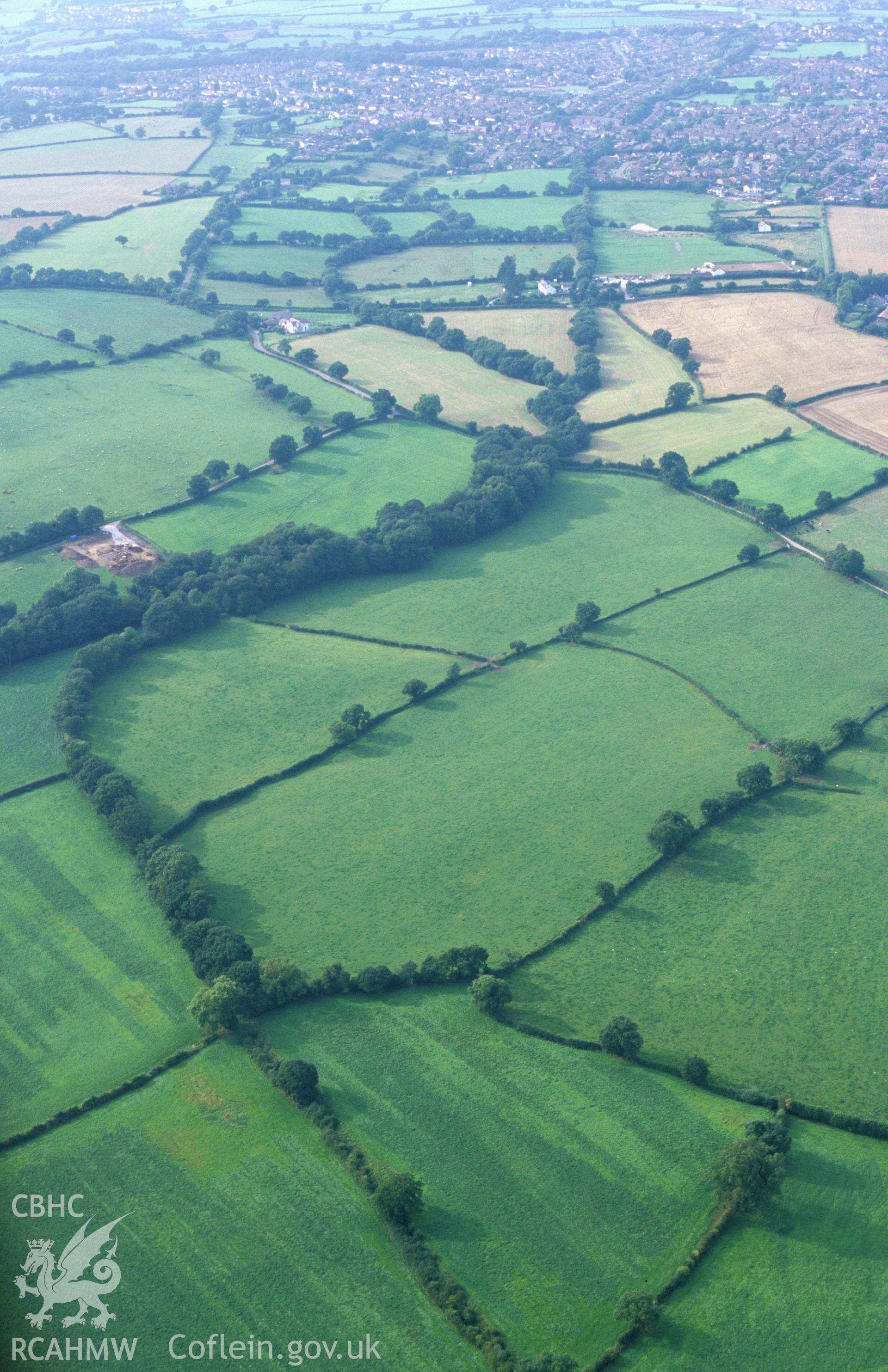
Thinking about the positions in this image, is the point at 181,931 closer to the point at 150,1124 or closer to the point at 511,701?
the point at 150,1124

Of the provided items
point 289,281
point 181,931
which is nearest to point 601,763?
point 181,931

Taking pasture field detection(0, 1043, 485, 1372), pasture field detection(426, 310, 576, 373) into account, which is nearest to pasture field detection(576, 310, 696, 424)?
pasture field detection(426, 310, 576, 373)

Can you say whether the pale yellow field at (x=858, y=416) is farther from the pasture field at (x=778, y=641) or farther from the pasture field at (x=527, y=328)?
the pasture field at (x=527, y=328)

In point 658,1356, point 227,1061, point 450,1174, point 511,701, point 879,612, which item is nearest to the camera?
point 658,1356

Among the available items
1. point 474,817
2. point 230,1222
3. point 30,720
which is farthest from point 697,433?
point 230,1222

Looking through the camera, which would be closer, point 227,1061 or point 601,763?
point 227,1061

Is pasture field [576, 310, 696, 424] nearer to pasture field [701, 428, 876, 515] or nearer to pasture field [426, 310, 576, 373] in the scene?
pasture field [426, 310, 576, 373]

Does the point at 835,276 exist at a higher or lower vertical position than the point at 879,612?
higher

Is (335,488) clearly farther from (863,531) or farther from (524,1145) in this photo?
(524,1145)
